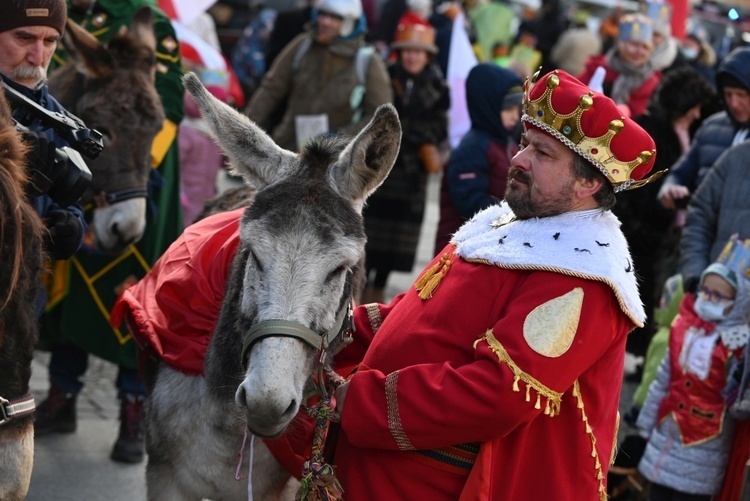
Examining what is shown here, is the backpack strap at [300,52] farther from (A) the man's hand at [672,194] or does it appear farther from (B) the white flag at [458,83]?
(A) the man's hand at [672,194]

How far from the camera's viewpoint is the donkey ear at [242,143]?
3729 millimetres

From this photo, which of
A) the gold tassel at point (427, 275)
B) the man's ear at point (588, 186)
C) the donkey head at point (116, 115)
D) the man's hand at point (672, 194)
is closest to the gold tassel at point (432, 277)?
the gold tassel at point (427, 275)

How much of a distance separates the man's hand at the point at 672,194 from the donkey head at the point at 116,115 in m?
3.07

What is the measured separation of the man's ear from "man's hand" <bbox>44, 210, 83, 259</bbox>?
2002 millimetres

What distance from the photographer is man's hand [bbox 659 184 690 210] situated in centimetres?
660

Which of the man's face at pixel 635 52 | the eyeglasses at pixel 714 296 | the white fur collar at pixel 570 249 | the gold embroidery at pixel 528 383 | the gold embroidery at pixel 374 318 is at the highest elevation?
the white fur collar at pixel 570 249

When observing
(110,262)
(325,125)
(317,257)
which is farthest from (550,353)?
(325,125)

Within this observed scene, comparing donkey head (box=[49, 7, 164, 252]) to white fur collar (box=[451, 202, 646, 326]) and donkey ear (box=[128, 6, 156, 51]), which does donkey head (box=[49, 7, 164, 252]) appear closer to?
donkey ear (box=[128, 6, 156, 51])

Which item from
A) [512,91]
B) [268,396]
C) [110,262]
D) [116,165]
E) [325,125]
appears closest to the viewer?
[268,396]

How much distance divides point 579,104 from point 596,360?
2.67 feet

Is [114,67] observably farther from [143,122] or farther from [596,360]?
[596,360]

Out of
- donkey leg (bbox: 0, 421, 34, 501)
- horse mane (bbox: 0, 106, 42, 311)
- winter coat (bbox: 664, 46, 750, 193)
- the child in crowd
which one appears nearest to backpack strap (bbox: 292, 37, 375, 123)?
winter coat (bbox: 664, 46, 750, 193)

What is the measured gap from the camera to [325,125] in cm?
855

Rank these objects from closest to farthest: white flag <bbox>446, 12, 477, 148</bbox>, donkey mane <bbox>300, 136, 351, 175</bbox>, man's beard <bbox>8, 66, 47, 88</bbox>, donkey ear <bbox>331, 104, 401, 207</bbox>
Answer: donkey ear <bbox>331, 104, 401, 207</bbox> < donkey mane <bbox>300, 136, 351, 175</bbox> < man's beard <bbox>8, 66, 47, 88</bbox> < white flag <bbox>446, 12, 477, 148</bbox>
